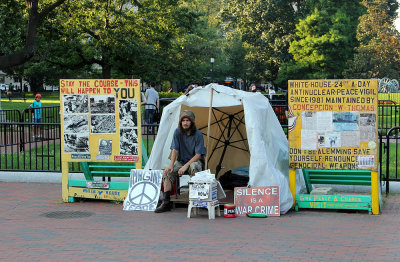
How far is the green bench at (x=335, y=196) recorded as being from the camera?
30.1 ft

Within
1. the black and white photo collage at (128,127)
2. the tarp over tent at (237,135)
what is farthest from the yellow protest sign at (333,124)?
the black and white photo collage at (128,127)

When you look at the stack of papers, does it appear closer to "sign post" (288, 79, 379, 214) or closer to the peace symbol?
the peace symbol

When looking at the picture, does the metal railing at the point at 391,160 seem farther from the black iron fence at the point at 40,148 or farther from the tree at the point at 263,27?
the tree at the point at 263,27

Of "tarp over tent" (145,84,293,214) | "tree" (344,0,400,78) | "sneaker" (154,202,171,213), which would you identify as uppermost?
"tree" (344,0,400,78)

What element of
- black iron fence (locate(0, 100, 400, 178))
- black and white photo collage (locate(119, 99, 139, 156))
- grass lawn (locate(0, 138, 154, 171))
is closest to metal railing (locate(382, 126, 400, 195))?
black iron fence (locate(0, 100, 400, 178))

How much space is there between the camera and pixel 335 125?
9125 mm

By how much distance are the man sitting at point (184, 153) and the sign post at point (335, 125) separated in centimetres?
156

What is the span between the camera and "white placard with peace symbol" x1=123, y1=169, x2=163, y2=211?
962 centimetres

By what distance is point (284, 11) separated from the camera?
64.5 metres

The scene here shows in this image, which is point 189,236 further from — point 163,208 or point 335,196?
point 335,196

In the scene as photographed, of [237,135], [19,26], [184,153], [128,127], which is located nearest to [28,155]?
[128,127]

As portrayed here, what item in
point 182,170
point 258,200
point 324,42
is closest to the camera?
point 258,200

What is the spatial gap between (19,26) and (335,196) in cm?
2272

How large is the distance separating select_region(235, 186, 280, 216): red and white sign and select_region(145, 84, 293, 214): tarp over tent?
0.16m
